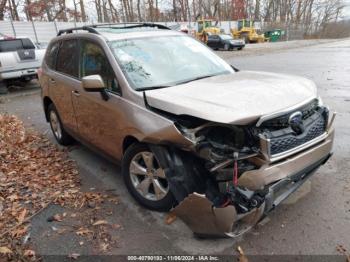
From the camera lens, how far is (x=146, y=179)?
3.61 metres

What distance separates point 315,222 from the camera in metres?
3.37

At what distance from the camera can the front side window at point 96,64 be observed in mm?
3980

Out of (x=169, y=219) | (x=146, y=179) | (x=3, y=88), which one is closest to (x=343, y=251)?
(x=169, y=219)

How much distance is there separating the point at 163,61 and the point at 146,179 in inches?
56.7

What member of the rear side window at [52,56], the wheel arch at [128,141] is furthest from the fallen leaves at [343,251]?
the rear side window at [52,56]

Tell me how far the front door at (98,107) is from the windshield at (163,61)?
0.75ft

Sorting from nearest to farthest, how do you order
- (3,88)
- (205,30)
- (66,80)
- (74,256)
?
(74,256) < (66,80) < (3,88) < (205,30)

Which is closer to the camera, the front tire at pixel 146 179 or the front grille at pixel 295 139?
the front grille at pixel 295 139

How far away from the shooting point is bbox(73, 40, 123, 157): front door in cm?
389

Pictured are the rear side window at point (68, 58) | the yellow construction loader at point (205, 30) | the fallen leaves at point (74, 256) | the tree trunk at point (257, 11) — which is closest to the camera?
the fallen leaves at point (74, 256)

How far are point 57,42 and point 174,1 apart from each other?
48.8m

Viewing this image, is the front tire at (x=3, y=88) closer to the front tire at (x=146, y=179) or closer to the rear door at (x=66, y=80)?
the rear door at (x=66, y=80)

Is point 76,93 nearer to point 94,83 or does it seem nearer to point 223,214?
point 94,83

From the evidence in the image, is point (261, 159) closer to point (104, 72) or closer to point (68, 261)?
point (68, 261)
